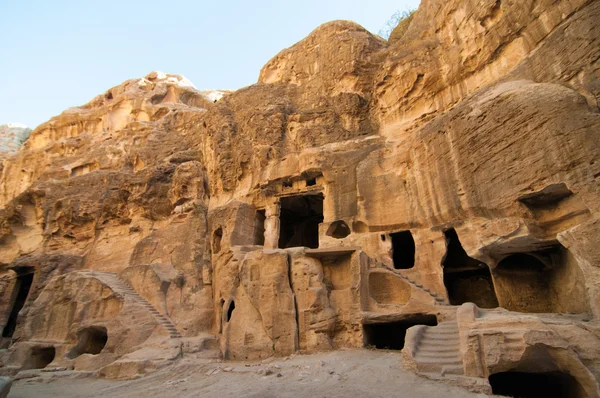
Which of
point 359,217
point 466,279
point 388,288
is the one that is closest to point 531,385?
point 388,288

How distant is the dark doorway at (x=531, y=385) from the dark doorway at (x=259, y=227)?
986cm

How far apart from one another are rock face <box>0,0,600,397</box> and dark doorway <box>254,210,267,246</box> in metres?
0.12

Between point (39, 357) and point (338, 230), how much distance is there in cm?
1184

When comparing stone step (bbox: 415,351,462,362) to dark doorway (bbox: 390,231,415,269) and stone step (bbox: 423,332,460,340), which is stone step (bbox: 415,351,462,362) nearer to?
stone step (bbox: 423,332,460,340)

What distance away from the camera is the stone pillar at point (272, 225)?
14.6 metres

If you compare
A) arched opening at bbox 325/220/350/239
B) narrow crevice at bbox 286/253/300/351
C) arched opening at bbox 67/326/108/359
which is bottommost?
arched opening at bbox 67/326/108/359

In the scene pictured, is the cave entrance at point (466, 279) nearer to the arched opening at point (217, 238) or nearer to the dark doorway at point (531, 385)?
the dark doorway at point (531, 385)

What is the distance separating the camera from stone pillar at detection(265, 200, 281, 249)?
14602 mm

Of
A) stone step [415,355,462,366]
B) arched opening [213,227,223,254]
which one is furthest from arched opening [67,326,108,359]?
stone step [415,355,462,366]

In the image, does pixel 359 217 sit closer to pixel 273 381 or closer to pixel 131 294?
pixel 273 381

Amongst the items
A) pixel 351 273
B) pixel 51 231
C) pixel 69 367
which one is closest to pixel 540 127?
pixel 351 273

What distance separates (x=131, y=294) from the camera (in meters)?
13.2

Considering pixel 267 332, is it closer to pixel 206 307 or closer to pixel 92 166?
pixel 206 307

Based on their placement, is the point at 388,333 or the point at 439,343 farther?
the point at 388,333
